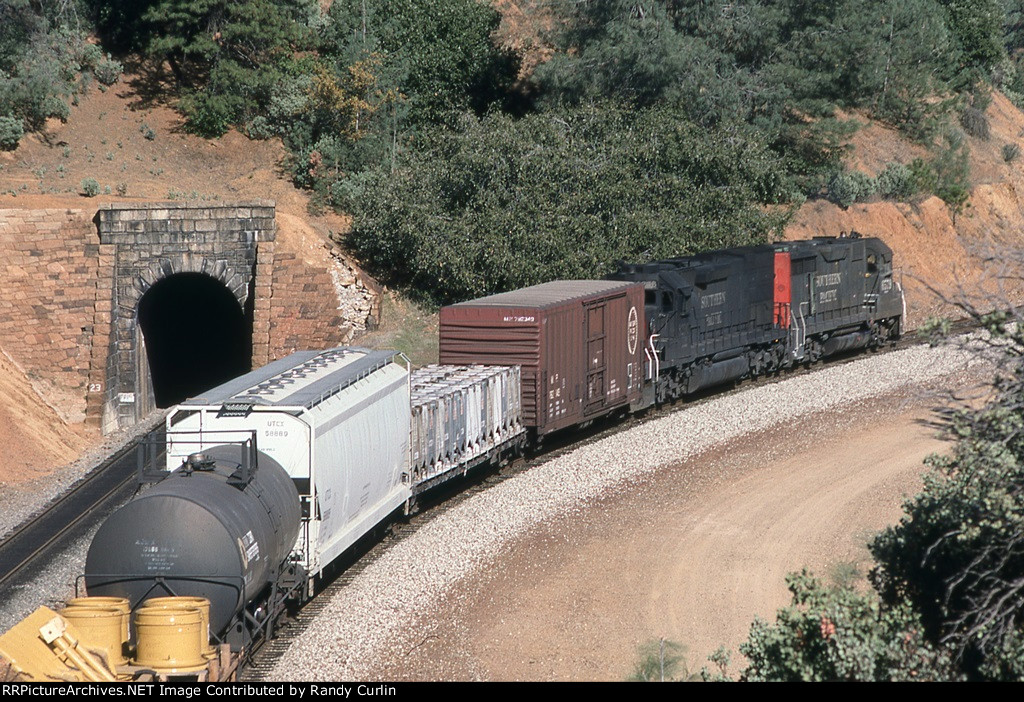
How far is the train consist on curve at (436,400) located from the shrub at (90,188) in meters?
19.5

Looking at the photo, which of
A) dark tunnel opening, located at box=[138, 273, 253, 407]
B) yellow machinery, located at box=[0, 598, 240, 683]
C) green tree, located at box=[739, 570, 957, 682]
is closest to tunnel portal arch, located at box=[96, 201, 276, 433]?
dark tunnel opening, located at box=[138, 273, 253, 407]

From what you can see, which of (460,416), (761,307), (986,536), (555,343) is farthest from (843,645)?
(761,307)

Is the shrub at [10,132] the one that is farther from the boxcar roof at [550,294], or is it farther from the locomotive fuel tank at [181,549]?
the locomotive fuel tank at [181,549]

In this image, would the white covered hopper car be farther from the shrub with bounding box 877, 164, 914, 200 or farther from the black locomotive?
the shrub with bounding box 877, 164, 914, 200

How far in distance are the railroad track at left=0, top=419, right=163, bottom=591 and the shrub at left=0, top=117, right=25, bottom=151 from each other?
20905mm

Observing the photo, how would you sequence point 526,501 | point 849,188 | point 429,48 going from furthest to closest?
point 849,188 < point 429,48 < point 526,501

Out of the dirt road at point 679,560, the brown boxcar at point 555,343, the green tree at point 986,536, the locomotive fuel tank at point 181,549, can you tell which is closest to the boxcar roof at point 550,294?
the brown boxcar at point 555,343

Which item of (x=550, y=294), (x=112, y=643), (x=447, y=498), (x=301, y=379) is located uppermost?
(x=550, y=294)

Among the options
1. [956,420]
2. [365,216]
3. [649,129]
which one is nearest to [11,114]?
[365,216]

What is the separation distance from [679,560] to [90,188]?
2859 centimetres

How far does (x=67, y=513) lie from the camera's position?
25031mm

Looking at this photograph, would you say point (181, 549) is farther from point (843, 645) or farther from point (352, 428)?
point (843, 645)

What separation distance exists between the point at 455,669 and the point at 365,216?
93.1ft

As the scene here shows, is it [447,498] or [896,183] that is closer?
[447,498]
